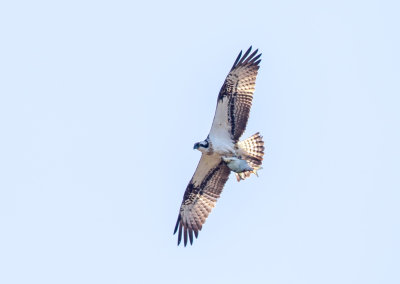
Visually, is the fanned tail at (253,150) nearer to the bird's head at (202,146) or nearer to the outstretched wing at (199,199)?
the outstretched wing at (199,199)

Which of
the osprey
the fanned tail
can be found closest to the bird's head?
the osprey

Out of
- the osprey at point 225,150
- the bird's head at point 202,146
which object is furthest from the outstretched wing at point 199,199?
the bird's head at point 202,146

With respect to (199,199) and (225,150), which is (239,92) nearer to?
(225,150)

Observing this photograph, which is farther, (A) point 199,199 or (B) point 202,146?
(A) point 199,199

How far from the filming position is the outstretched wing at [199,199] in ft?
79.5

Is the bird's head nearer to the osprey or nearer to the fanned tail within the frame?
the osprey

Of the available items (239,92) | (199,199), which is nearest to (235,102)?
(239,92)

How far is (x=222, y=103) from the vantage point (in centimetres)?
2355

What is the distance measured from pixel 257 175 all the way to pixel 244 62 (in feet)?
7.85

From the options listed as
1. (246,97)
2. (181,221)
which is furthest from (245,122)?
(181,221)

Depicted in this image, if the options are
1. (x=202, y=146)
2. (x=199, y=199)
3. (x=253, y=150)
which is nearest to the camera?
(x=202, y=146)

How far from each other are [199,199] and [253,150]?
158cm

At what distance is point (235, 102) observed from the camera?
23.6 meters

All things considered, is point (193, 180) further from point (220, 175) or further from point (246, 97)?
point (246, 97)
